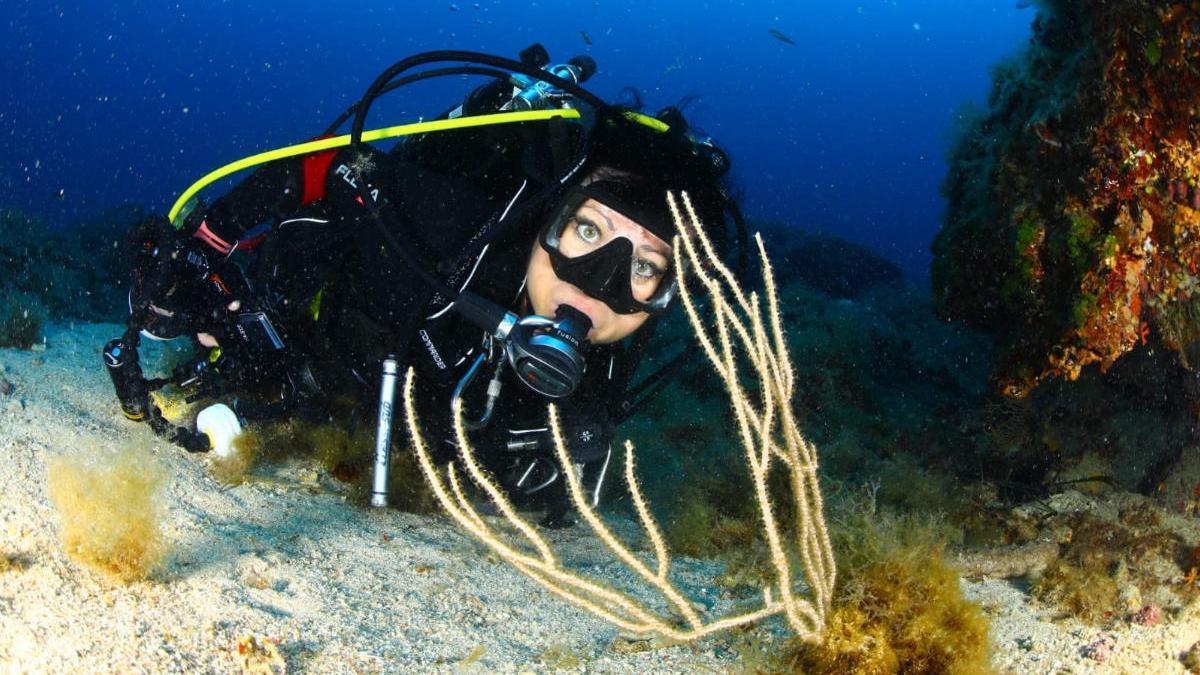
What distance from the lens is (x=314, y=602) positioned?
8.18ft

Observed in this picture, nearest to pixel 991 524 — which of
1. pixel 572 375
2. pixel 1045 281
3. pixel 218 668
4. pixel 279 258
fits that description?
pixel 1045 281

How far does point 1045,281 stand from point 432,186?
3.59m

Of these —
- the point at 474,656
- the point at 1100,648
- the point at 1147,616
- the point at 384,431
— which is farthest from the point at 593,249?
the point at 1147,616

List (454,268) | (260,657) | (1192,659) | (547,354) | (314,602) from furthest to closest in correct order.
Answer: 1. (454,268)
2. (547,354)
3. (1192,659)
4. (314,602)
5. (260,657)

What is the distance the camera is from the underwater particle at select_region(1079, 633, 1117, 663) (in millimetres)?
2693

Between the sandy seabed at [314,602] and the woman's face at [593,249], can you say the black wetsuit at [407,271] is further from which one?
the sandy seabed at [314,602]

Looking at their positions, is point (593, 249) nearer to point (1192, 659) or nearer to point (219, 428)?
point (219, 428)

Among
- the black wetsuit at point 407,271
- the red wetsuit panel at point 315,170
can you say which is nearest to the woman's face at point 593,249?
the black wetsuit at point 407,271

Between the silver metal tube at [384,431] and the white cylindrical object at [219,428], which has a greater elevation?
the silver metal tube at [384,431]

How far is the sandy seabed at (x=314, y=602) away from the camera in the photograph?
2.03 meters

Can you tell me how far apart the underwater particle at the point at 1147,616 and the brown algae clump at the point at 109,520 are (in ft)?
13.1

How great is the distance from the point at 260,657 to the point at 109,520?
75 centimetres

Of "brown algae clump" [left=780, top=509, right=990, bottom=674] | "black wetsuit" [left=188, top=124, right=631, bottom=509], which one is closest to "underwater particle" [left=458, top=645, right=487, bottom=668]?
"brown algae clump" [left=780, top=509, right=990, bottom=674]

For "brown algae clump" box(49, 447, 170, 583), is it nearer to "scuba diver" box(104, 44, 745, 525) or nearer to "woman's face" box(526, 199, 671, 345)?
"scuba diver" box(104, 44, 745, 525)
